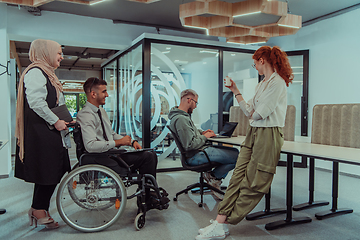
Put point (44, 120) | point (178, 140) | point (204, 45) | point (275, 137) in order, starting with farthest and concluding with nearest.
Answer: point (204, 45) → point (178, 140) → point (44, 120) → point (275, 137)

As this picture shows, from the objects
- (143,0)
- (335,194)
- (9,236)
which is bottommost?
(9,236)

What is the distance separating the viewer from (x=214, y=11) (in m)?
3.41

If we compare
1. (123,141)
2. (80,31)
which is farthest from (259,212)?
(80,31)

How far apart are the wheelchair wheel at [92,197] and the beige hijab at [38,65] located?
49 cm

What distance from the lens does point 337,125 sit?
9.14 ft

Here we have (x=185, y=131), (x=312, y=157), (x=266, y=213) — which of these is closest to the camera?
(x=312, y=157)

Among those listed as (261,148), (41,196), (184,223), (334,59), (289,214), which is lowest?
(184,223)

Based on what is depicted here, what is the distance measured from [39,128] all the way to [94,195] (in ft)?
2.34

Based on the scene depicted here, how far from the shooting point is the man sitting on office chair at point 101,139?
2.41 meters

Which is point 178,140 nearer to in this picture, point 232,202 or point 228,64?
point 232,202

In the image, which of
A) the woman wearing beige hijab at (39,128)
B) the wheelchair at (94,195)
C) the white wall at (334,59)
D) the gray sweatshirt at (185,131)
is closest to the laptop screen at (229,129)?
the gray sweatshirt at (185,131)

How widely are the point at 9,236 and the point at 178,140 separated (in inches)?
67.4

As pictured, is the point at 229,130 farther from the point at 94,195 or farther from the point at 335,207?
the point at 94,195

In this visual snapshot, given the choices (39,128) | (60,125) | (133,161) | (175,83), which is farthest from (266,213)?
(175,83)
